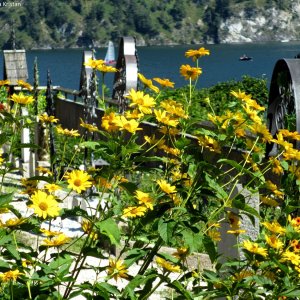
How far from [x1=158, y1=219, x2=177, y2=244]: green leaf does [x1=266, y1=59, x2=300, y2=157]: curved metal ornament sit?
4443 mm

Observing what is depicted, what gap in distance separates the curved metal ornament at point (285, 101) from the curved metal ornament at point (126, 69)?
7033 millimetres

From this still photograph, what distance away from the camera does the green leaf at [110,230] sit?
306cm

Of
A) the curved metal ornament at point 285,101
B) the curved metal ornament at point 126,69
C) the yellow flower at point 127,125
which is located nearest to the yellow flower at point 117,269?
the yellow flower at point 127,125

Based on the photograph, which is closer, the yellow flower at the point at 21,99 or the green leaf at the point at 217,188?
the green leaf at the point at 217,188

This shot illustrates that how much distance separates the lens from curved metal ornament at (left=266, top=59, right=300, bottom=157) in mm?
7871

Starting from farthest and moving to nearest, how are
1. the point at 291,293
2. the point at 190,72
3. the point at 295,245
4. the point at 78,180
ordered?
the point at 190,72
the point at 295,245
the point at 291,293
the point at 78,180

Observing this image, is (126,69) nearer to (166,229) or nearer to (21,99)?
(21,99)

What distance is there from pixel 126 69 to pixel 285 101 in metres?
8.40

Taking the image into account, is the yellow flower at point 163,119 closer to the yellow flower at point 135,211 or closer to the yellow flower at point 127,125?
the yellow flower at point 127,125

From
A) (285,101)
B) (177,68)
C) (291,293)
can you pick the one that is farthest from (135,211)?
(177,68)

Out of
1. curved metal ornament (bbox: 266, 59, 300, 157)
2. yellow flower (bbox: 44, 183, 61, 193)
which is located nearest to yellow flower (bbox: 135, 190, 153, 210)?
yellow flower (bbox: 44, 183, 61, 193)

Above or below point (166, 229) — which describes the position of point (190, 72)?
above

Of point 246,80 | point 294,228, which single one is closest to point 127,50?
point 246,80

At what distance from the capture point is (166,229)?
317cm
